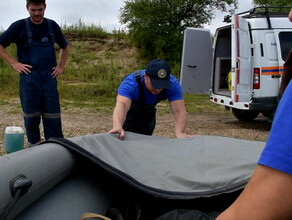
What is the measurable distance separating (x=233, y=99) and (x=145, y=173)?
5.42 metres

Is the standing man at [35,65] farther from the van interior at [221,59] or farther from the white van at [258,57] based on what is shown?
the van interior at [221,59]

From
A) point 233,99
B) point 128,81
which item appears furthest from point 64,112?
point 128,81

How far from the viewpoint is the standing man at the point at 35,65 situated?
4.22 meters

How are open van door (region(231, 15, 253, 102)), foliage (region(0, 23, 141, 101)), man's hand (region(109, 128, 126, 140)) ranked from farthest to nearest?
foliage (region(0, 23, 141, 101)), open van door (region(231, 15, 253, 102)), man's hand (region(109, 128, 126, 140))

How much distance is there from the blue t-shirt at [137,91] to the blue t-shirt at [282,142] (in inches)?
113

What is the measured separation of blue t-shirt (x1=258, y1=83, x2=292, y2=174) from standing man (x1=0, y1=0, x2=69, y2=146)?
12.2 ft

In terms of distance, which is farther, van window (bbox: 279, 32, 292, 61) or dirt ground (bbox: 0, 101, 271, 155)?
dirt ground (bbox: 0, 101, 271, 155)

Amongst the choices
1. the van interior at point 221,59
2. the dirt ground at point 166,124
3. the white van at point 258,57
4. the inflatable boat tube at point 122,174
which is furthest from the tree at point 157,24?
the inflatable boat tube at point 122,174

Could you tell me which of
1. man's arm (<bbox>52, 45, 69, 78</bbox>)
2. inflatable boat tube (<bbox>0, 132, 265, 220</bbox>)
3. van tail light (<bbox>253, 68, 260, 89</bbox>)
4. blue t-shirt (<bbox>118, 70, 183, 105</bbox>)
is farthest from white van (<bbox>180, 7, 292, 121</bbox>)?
inflatable boat tube (<bbox>0, 132, 265, 220</bbox>)

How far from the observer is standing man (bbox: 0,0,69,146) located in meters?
4.22

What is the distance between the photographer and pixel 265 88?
292 inches

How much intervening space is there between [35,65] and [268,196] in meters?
3.77

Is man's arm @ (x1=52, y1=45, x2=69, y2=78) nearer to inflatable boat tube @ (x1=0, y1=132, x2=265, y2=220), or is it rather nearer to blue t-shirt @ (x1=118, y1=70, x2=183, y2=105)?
blue t-shirt @ (x1=118, y1=70, x2=183, y2=105)

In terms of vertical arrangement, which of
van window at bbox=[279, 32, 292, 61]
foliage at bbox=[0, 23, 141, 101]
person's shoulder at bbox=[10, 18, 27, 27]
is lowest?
foliage at bbox=[0, 23, 141, 101]
